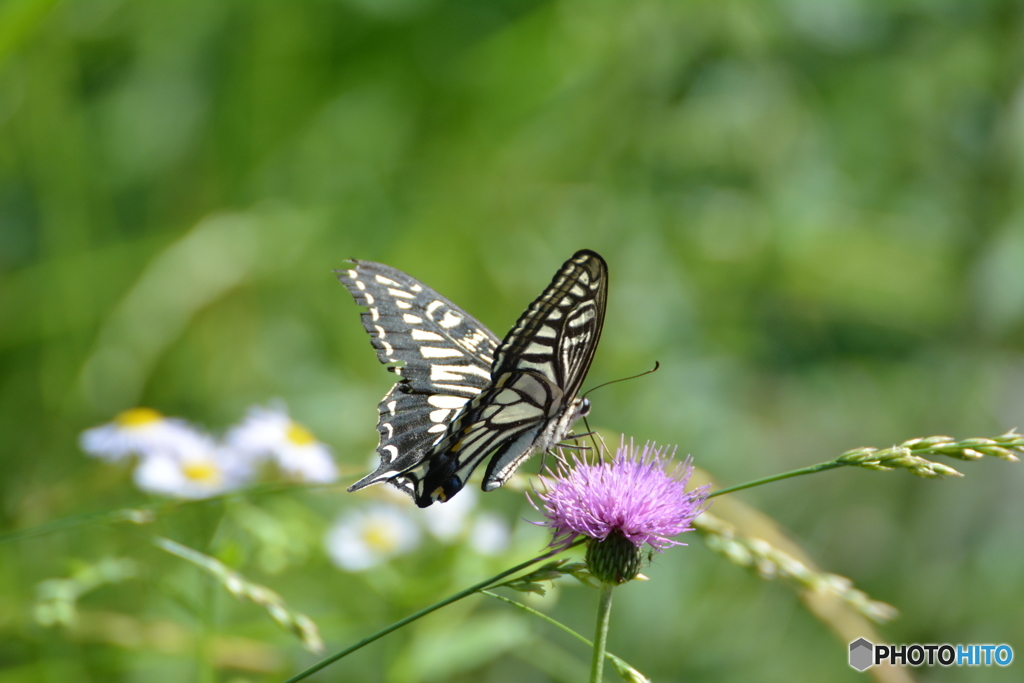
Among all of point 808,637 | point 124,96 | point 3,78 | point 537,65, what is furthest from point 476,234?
point 808,637

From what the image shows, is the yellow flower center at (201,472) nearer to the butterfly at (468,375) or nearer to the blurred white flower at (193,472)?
the blurred white flower at (193,472)

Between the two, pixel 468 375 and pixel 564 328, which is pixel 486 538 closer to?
pixel 468 375

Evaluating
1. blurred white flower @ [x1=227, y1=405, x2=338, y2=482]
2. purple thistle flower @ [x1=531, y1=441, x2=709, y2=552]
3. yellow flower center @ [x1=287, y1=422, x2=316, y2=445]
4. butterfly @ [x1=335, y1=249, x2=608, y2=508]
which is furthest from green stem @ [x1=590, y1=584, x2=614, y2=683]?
yellow flower center @ [x1=287, y1=422, x2=316, y2=445]

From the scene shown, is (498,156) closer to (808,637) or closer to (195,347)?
(195,347)


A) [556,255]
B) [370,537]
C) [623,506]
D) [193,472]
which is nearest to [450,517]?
[370,537]

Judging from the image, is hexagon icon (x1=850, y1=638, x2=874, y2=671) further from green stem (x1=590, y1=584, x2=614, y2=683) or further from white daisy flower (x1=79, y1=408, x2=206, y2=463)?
white daisy flower (x1=79, y1=408, x2=206, y2=463)

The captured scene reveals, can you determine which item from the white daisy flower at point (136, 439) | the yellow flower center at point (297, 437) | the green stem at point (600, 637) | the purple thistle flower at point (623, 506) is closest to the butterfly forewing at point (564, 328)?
the purple thistle flower at point (623, 506)
